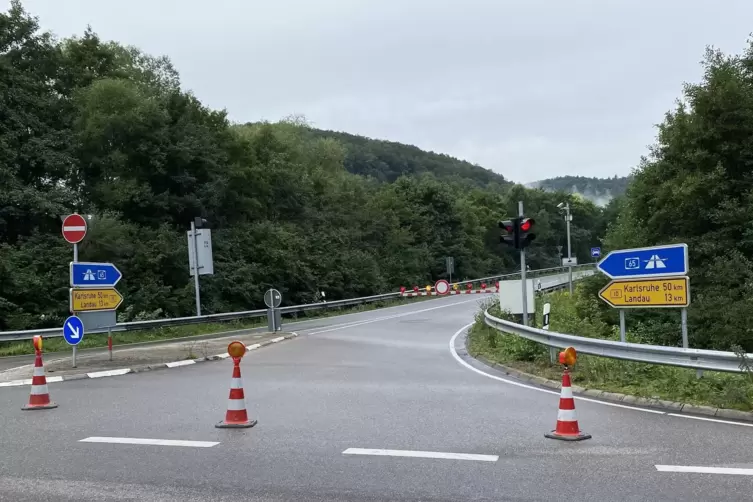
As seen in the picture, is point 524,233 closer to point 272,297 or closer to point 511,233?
point 511,233

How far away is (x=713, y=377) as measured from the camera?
1012cm

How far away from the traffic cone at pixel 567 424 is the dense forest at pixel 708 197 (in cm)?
1779

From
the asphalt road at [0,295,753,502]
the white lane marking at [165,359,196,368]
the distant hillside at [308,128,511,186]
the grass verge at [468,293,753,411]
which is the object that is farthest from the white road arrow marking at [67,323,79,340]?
the distant hillside at [308,128,511,186]

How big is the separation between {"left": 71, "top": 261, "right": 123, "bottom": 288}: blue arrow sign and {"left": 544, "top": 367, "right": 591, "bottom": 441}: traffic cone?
34.7ft

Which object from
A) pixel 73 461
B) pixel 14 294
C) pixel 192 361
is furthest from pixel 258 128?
pixel 73 461

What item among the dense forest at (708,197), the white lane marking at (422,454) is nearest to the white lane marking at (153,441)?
the white lane marking at (422,454)

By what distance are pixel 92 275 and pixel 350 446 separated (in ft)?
32.3

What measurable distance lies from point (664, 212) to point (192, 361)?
1979 cm

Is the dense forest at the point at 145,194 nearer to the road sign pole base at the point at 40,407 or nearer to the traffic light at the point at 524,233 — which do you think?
the road sign pole base at the point at 40,407

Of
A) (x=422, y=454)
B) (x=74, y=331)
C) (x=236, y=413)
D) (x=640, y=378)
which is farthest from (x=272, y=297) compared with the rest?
(x=422, y=454)

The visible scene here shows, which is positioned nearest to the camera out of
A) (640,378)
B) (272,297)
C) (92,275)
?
(640,378)

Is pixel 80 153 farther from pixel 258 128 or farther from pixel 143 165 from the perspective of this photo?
pixel 258 128

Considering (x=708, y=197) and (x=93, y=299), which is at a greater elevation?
(x=708, y=197)

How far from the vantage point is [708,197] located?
83.9ft
